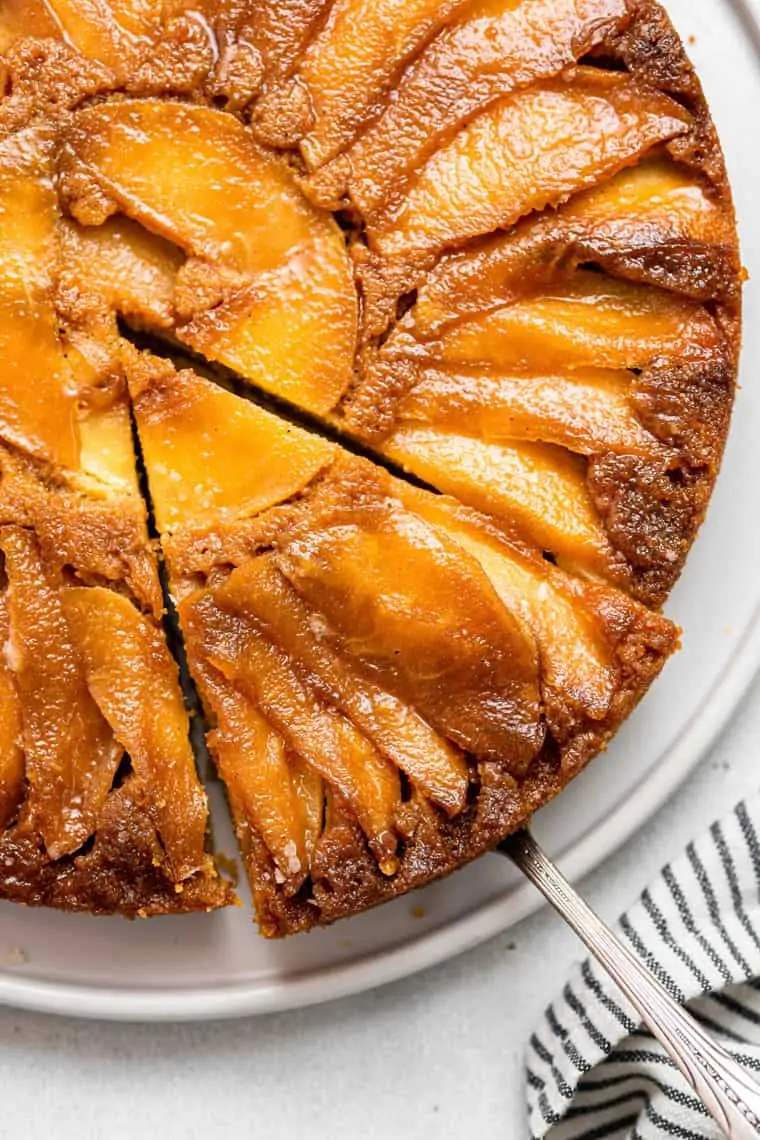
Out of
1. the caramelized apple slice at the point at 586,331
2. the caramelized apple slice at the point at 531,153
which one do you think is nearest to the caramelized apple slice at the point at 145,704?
the caramelized apple slice at the point at 586,331

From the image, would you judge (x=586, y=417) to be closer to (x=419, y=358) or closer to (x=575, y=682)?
(x=419, y=358)

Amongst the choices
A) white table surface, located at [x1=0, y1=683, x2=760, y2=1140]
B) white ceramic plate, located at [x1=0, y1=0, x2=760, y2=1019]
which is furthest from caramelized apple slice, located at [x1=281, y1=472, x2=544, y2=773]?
white table surface, located at [x1=0, y1=683, x2=760, y2=1140]

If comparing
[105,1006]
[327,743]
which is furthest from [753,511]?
[105,1006]

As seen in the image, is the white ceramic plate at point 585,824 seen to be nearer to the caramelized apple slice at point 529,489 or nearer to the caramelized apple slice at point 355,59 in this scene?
the caramelized apple slice at point 529,489

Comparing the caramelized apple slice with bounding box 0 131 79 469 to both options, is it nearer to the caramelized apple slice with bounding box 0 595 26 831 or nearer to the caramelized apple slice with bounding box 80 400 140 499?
the caramelized apple slice with bounding box 80 400 140 499

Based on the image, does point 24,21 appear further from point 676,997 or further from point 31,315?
point 676,997
